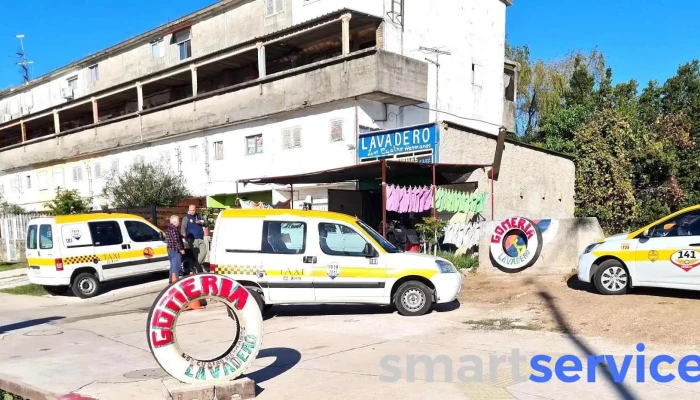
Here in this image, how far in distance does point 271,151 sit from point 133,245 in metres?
9.22

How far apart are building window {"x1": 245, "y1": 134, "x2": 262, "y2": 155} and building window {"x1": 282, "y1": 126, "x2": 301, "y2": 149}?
1591 millimetres

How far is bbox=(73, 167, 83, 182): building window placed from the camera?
3309cm

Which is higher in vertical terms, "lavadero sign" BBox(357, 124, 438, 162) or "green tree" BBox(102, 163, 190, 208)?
"lavadero sign" BBox(357, 124, 438, 162)

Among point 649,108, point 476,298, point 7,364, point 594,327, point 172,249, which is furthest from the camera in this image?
point 649,108

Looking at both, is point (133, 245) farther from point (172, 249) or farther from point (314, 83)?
point (314, 83)

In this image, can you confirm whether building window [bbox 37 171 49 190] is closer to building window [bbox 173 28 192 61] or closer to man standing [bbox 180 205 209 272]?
building window [bbox 173 28 192 61]

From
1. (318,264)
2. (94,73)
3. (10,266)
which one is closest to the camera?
(318,264)

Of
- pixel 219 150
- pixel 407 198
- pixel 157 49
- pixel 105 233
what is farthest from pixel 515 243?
pixel 157 49

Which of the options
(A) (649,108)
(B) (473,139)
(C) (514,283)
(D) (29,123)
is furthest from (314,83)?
(D) (29,123)

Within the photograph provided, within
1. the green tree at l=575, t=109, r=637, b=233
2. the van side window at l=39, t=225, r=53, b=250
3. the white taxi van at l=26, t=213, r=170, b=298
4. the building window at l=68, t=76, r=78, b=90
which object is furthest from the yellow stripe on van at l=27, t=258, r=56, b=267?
the building window at l=68, t=76, r=78, b=90

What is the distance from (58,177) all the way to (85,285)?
2393cm

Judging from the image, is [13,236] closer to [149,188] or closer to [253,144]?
[149,188]

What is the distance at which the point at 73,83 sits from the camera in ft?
118

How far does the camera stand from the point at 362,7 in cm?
2134
